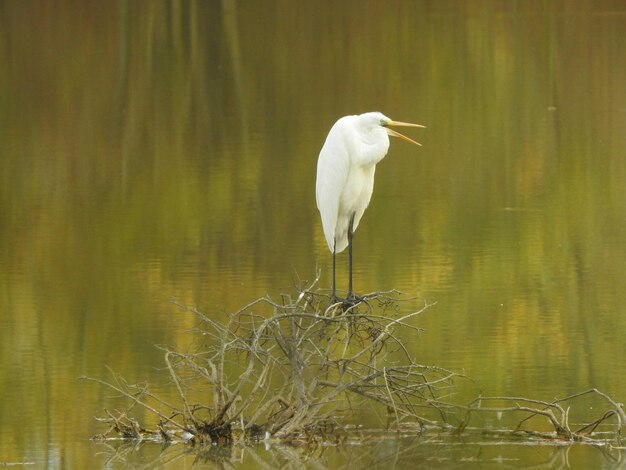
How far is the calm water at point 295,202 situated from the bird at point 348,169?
52 cm

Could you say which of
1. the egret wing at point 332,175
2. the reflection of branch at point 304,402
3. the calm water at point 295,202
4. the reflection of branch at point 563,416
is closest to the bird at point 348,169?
the egret wing at point 332,175

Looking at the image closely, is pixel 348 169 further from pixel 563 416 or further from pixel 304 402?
pixel 563 416

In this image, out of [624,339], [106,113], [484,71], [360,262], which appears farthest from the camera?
[484,71]

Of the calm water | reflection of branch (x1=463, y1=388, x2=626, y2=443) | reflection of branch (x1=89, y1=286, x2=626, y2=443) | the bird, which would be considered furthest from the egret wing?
reflection of branch (x1=463, y1=388, x2=626, y2=443)

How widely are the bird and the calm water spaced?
52 cm

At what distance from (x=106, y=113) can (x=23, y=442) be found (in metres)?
13.0

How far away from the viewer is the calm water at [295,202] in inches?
330

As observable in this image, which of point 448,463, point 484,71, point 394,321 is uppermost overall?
point 484,71

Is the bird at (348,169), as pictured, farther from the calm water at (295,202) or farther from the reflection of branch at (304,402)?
the reflection of branch at (304,402)

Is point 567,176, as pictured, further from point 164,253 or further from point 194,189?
point 164,253

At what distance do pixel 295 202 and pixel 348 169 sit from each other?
5220 millimetres

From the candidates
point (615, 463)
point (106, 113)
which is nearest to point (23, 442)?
point (615, 463)

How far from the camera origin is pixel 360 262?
431 inches

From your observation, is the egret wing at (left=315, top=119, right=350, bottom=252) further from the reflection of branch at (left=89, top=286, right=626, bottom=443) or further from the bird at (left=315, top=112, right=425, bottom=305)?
the reflection of branch at (left=89, top=286, right=626, bottom=443)
